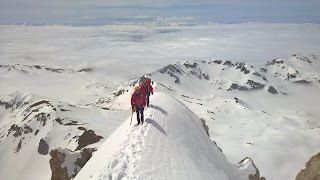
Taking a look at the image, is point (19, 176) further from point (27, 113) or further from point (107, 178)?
point (107, 178)

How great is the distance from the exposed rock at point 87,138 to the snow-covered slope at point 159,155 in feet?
161

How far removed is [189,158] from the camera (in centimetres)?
2338

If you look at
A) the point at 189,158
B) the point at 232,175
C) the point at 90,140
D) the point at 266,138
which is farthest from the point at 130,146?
the point at 266,138

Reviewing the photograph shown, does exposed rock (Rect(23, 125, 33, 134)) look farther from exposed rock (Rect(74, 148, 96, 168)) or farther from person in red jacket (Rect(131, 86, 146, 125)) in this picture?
person in red jacket (Rect(131, 86, 146, 125))

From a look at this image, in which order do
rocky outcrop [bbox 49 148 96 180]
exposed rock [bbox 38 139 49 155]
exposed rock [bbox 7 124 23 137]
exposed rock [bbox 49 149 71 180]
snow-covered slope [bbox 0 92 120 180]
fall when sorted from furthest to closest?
exposed rock [bbox 7 124 23 137], exposed rock [bbox 38 139 49 155], snow-covered slope [bbox 0 92 120 180], exposed rock [bbox 49 149 71 180], rocky outcrop [bbox 49 148 96 180]

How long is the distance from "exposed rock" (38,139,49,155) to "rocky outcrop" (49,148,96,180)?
59.2 metres

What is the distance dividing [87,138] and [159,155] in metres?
62.6

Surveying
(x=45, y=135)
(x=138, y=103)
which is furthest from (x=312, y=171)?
(x=45, y=135)

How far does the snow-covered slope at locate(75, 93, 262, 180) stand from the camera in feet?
63.9

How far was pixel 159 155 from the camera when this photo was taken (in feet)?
71.5

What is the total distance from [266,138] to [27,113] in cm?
9347

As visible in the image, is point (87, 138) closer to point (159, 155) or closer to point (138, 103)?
point (138, 103)

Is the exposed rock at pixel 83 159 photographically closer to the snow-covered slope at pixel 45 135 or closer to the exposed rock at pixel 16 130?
the snow-covered slope at pixel 45 135

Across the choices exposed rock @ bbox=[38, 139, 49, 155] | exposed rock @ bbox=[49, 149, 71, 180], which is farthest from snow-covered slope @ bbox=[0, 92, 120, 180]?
exposed rock @ bbox=[49, 149, 71, 180]
